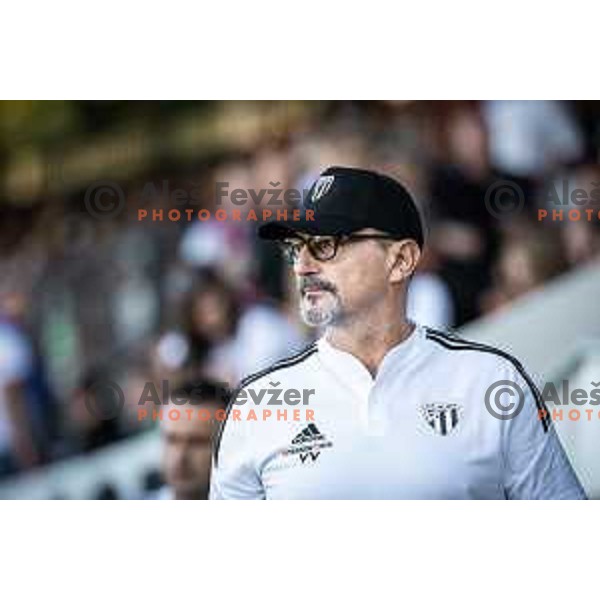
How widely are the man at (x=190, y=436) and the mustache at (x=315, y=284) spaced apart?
48 cm

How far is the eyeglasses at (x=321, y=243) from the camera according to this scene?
4.82m

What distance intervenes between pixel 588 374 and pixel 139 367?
162cm

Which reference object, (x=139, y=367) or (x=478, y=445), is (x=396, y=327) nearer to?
(x=478, y=445)

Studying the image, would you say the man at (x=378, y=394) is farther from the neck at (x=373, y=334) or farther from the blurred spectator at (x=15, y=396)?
the blurred spectator at (x=15, y=396)

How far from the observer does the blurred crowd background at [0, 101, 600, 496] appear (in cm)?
487

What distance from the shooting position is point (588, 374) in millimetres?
4934

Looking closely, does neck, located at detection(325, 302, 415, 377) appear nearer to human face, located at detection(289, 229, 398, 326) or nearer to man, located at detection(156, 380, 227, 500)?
human face, located at detection(289, 229, 398, 326)

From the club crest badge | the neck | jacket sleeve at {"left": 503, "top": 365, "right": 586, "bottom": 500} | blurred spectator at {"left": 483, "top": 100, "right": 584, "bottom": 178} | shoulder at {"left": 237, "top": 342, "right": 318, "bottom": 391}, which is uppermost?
blurred spectator at {"left": 483, "top": 100, "right": 584, "bottom": 178}

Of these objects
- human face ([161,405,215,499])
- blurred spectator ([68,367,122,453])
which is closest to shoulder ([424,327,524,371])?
human face ([161,405,215,499])

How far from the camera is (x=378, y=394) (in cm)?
482
